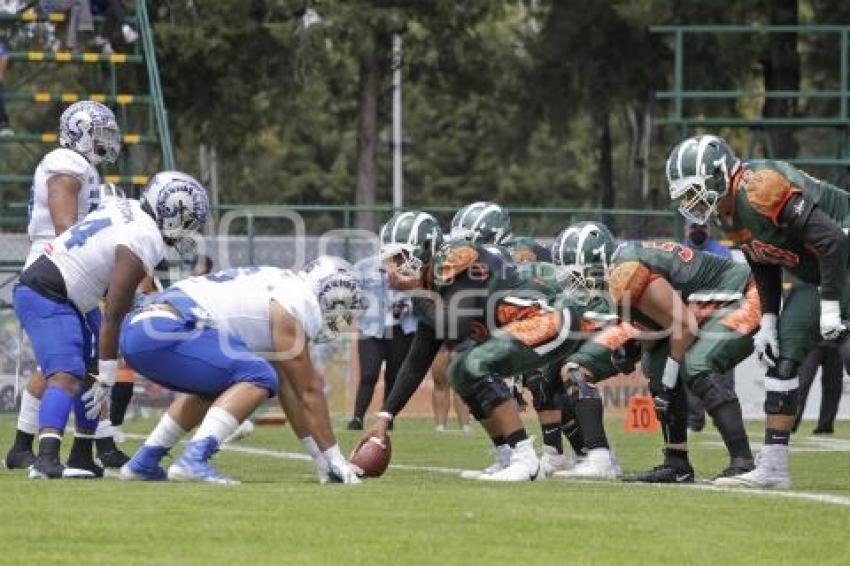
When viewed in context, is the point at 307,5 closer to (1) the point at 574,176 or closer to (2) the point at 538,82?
(2) the point at 538,82

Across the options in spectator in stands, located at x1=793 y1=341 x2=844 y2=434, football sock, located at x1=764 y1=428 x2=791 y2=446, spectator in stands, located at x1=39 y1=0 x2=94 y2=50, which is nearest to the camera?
football sock, located at x1=764 y1=428 x2=791 y2=446

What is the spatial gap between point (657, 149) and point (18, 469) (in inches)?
1289

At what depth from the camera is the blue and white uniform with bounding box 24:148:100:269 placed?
488 inches

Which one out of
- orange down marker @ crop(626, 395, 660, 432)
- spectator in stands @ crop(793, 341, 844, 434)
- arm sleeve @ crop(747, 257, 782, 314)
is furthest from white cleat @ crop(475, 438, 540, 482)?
spectator in stands @ crop(793, 341, 844, 434)

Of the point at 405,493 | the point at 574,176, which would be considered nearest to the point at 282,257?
the point at 405,493

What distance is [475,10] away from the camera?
34219mm

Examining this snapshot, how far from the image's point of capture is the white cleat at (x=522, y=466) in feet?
39.0

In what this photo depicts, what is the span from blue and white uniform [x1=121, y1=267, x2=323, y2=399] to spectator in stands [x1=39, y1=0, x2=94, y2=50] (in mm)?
12073

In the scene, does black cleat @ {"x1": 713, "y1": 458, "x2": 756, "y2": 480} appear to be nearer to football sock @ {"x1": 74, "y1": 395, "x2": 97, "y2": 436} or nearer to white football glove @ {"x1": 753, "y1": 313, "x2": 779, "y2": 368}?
white football glove @ {"x1": 753, "y1": 313, "x2": 779, "y2": 368}

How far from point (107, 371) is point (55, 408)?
338 millimetres

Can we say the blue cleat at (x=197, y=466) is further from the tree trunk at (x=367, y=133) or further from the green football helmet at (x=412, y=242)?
the tree trunk at (x=367, y=133)

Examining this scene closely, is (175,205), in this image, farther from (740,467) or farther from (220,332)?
(740,467)

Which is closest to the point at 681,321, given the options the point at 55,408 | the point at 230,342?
the point at 230,342

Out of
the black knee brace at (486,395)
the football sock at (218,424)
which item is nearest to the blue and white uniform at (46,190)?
the football sock at (218,424)
